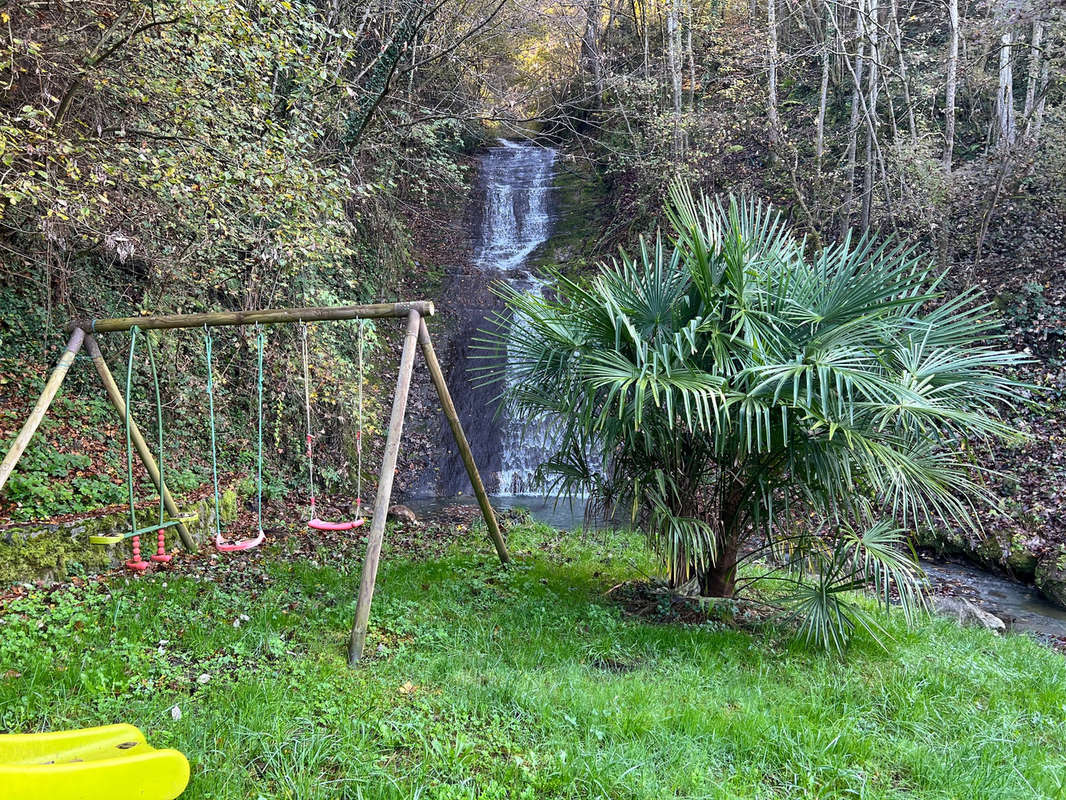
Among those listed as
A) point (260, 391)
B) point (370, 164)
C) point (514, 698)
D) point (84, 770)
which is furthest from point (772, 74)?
point (84, 770)

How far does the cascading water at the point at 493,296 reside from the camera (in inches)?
438

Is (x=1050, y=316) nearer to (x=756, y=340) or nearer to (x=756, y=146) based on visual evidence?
(x=756, y=146)

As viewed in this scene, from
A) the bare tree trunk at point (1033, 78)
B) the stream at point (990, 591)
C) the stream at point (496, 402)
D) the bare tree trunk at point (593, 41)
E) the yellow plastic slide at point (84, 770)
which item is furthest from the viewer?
the bare tree trunk at point (593, 41)

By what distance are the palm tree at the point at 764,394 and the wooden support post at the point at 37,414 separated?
10.2ft

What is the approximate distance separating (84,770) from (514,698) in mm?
1898

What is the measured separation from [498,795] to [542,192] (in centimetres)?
1690

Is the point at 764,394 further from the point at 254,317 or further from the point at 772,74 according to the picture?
the point at 772,74

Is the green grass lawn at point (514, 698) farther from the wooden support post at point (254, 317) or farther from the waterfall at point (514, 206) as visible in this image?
the waterfall at point (514, 206)

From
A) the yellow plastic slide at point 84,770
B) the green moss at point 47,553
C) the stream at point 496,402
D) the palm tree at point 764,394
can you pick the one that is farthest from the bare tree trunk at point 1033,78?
the green moss at point 47,553

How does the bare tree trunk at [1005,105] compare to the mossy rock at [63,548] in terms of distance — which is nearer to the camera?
the mossy rock at [63,548]

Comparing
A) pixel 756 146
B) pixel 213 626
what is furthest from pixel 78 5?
pixel 756 146

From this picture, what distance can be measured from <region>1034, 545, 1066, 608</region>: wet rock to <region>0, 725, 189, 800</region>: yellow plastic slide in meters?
8.41

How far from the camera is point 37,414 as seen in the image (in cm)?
424

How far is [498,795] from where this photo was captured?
8.82 feet
